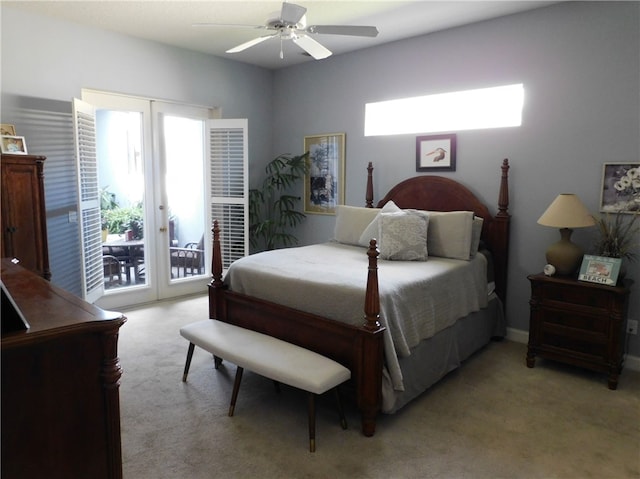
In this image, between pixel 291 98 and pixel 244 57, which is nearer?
pixel 244 57

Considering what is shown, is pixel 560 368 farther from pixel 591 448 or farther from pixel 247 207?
pixel 247 207

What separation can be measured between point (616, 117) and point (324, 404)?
300 cm

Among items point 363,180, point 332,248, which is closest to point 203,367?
point 332,248

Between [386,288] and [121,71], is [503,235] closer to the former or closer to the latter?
[386,288]

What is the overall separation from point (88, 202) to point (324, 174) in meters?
2.61

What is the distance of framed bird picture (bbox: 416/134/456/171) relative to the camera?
4199 mm

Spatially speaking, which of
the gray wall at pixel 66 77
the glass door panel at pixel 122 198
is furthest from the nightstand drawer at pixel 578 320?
the gray wall at pixel 66 77

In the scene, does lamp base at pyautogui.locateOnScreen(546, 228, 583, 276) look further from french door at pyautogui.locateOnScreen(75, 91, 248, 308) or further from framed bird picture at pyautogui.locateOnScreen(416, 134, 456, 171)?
french door at pyautogui.locateOnScreen(75, 91, 248, 308)

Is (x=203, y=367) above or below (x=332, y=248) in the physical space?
below

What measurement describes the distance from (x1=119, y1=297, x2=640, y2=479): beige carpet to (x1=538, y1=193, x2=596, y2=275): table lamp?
2.63ft

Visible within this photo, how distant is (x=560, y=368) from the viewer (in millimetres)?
3318

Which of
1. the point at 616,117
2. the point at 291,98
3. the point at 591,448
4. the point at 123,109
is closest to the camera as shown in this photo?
the point at 591,448

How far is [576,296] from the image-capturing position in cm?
313

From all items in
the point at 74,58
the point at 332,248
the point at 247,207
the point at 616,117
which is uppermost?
the point at 74,58
